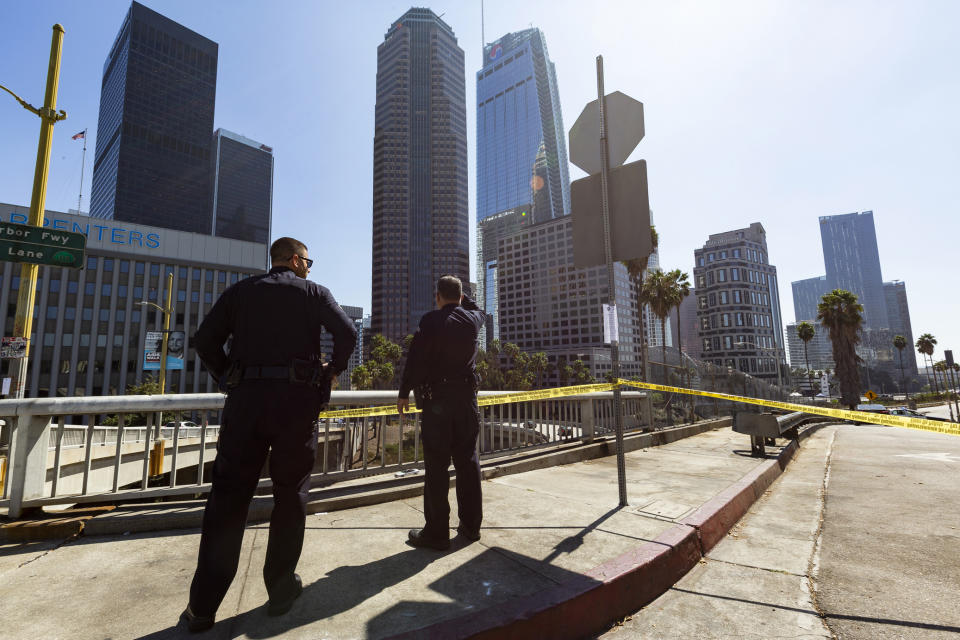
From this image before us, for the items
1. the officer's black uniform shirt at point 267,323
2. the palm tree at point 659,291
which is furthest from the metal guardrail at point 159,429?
the palm tree at point 659,291

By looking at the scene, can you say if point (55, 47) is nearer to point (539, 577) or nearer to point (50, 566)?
point (50, 566)

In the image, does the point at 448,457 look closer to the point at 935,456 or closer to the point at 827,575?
the point at 827,575

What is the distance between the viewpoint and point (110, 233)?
6188 cm

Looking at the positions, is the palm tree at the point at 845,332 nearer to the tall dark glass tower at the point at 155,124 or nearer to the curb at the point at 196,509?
the curb at the point at 196,509

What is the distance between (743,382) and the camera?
1461 cm

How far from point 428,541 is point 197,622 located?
137 cm

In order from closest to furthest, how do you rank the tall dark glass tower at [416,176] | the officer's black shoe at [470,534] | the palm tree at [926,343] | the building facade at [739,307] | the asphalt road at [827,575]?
the asphalt road at [827,575], the officer's black shoe at [470,534], the palm tree at [926,343], the building facade at [739,307], the tall dark glass tower at [416,176]

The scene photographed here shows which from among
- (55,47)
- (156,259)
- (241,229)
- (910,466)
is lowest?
(910,466)

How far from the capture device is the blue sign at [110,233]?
191 feet

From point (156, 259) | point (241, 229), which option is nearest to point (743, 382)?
point (156, 259)

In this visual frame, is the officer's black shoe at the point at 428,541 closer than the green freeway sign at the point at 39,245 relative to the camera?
Yes

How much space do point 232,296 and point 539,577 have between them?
2458mm

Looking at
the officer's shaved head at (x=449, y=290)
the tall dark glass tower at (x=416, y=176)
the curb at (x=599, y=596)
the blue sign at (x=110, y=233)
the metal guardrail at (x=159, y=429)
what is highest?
the tall dark glass tower at (x=416, y=176)

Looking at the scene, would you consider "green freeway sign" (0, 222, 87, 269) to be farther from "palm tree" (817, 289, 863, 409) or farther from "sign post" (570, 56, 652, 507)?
"palm tree" (817, 289, 863, 409)
